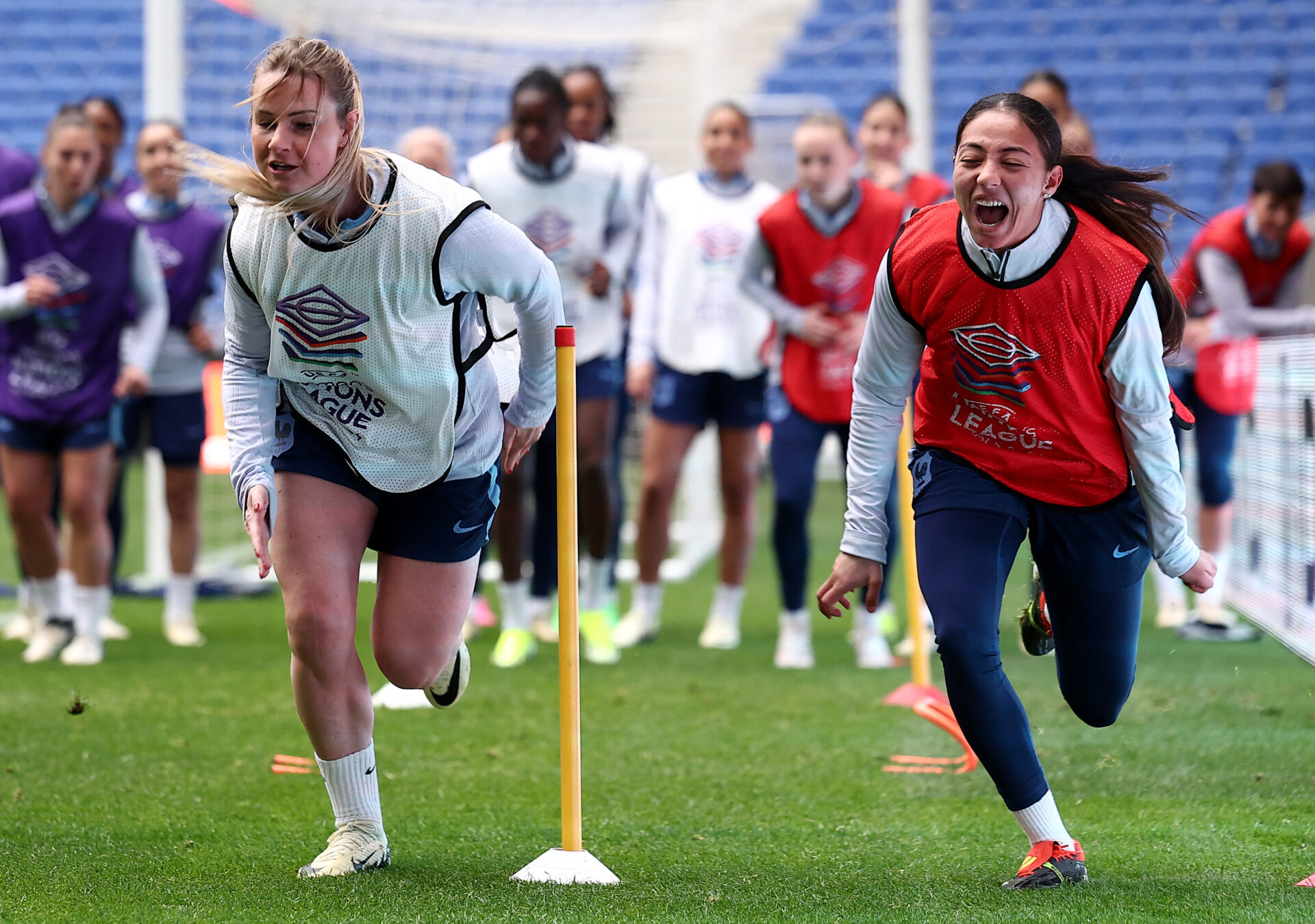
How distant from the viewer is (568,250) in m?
6.15

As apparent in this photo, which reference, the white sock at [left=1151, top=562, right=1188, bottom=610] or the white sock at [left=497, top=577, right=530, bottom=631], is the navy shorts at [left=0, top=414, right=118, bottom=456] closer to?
the white sock at [left=497, top=577, right=530, bottom=631]

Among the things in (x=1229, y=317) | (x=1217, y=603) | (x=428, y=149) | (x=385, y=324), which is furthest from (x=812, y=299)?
(x=385, y=324)

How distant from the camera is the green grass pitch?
2936 millimetres

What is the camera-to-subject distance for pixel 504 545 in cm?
631

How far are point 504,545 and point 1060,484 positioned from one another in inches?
141

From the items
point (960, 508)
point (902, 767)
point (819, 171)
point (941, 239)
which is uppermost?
point (819, 171)

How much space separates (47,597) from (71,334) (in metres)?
1.17

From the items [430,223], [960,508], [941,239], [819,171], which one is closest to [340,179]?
[430,223]

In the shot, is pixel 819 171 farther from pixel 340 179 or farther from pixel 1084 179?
pixel 340 179

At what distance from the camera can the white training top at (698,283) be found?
21.3ft

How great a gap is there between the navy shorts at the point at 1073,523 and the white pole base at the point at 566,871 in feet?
3.25

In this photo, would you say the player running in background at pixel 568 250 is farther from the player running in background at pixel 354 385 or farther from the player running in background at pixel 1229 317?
the player running in background at pixel 354 385

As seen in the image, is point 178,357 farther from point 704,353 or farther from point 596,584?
point 704,353

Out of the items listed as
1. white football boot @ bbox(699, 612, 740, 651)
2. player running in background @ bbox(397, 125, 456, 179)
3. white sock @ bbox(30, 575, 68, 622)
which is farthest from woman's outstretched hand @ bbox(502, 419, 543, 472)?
white sock @ bbox(30, 575, 68, 622)
